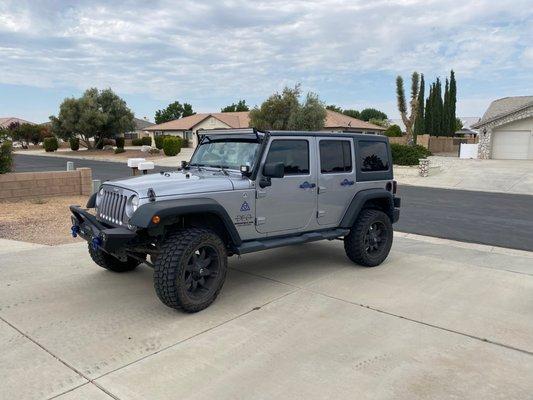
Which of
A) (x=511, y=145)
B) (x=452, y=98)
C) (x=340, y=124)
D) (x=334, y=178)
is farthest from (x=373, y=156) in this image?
(x=452, y=98)

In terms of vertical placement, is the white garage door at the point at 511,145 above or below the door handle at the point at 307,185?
above

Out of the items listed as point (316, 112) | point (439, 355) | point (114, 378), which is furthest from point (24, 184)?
point (316, 112)

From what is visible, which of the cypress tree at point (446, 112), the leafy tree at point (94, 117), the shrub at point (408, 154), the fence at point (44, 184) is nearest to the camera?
the fence at point (44, 184)

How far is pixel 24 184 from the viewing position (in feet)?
38.9

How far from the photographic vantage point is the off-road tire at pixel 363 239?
607 centimetres

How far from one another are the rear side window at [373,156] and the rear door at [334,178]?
0.23 meters

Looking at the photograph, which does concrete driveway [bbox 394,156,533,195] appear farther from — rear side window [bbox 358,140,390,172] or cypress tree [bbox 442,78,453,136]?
cypress tree [bbox 442,78,453,136]

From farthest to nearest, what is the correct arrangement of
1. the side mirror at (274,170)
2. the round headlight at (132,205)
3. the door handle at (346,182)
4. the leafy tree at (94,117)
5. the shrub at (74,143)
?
the shrub at (74,143) < the leafy tree at (94,117) < the door handle at (346,182) < the side mirror at (274,170) < the round headlight at (132,205)

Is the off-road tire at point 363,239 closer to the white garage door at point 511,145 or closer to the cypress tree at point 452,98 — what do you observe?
the white garage door at point 511,145

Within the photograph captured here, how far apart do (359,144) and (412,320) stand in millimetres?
2683

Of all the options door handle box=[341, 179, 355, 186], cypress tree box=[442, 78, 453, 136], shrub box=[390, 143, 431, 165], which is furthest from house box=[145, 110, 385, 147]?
door handle box=[341, 179, 355, 186]

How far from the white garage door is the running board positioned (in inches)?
1220

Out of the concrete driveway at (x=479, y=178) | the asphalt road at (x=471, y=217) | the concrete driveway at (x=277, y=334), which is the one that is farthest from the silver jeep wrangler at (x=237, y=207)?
the concrete driveway at (x=479, y=178)

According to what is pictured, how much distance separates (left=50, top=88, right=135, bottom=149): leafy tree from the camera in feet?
146
